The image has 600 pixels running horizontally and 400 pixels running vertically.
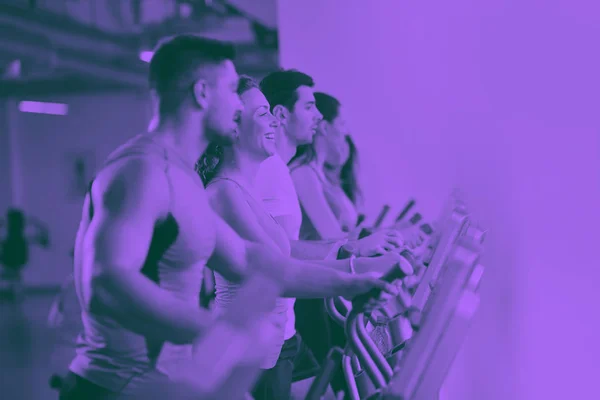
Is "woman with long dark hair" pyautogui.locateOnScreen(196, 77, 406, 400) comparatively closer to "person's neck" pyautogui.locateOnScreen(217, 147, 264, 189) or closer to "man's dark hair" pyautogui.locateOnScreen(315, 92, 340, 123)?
"person's neck" pyautogui.locateOnScreen(217, 147, 264, 189)

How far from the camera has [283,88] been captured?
6.85ft

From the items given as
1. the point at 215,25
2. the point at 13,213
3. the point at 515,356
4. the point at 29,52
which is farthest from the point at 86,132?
the point at 515,356

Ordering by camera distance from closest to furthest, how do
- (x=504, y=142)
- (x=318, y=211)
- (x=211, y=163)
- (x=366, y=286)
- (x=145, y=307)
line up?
(x=145, y=307), (x=366, y=286), (x=211, y=163), (x=318, y=211), (x=504, y=142)

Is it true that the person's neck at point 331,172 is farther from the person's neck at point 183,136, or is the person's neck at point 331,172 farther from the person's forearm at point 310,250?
the person's neck at point 183,136

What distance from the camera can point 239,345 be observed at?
65cm

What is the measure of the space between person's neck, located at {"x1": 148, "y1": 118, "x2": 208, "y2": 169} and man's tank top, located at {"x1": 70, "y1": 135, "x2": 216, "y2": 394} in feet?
0.12

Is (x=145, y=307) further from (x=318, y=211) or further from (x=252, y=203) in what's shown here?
(x=318, y=211)

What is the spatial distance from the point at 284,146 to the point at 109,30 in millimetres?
5090

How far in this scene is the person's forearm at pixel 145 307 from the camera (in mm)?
936

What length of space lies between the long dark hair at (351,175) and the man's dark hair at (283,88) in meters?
1.11

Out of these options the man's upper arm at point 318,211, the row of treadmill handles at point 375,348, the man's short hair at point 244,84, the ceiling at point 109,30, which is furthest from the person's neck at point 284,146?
the ceiling at point 109,30

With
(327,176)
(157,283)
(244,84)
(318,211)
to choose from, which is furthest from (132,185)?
(327,176)

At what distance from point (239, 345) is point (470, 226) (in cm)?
130

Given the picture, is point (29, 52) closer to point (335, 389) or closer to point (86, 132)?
point (86, 132)
